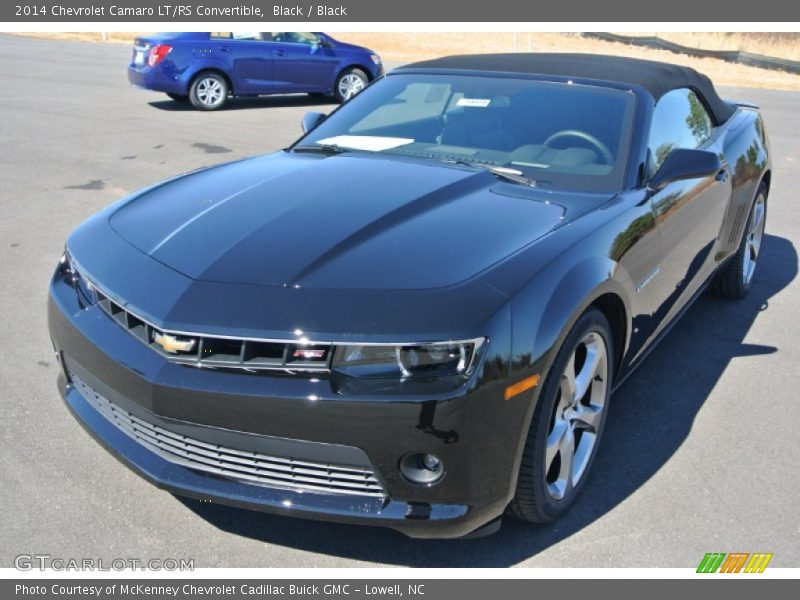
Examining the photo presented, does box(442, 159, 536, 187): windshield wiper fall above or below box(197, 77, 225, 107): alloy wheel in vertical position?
above

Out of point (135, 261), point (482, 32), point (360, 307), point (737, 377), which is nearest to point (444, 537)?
point (360, 307)

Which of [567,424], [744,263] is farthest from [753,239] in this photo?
[567,424]

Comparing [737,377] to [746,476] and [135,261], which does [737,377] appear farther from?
[135,261]

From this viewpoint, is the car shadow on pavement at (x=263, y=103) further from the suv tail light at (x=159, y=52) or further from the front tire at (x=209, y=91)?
the suv tail light at (x=159, y=52)

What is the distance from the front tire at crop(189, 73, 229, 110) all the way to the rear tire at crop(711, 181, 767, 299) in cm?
938

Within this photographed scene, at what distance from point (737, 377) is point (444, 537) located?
8.01 ft

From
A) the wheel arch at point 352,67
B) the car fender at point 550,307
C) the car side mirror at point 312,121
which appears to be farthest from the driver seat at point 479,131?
the wheel arch at point 352,67

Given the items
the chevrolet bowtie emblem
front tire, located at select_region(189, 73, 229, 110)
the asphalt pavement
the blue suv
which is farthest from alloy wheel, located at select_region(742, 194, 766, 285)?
front tire, located at select_region(189, 73, 229, 110)

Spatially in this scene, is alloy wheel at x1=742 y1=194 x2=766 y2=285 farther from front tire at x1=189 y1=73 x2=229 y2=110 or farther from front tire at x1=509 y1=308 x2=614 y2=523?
front tire at x1=189 y1=73 x2=229 y2=110

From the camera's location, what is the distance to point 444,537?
2.55m

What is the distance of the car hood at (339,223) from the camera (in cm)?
266

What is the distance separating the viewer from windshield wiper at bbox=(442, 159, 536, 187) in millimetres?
3543

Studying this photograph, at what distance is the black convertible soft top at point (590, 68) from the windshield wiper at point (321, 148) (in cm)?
85

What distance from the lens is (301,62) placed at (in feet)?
45.1
